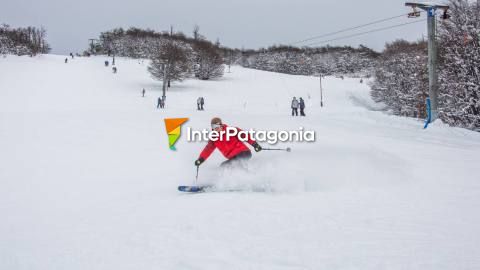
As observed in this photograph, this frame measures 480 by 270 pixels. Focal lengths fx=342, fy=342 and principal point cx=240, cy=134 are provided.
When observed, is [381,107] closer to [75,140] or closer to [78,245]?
[75,140]

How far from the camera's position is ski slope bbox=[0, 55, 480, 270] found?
3.38 metres

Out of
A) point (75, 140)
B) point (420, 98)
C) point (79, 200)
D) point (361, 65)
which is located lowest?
point (79, 200)

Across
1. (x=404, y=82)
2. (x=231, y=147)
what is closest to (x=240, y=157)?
(x=231, y=147)

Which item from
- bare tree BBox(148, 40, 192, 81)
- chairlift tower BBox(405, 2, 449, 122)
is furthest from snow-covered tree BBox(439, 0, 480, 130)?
bare tree BBox(148, 40, 192, 81)

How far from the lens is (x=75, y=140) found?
1209 cm

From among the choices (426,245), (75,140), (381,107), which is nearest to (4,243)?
(426,245)

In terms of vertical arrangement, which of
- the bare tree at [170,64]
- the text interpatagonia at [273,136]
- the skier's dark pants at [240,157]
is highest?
the bare tree at [170,64]

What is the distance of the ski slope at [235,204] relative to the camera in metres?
3.38

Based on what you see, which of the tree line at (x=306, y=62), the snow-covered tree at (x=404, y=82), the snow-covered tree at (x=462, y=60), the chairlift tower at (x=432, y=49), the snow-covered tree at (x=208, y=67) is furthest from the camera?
the tree line at (x=306, y=62)

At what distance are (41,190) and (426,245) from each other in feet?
22.7

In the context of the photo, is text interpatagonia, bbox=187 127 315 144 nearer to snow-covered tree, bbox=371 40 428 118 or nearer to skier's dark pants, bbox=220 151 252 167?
skier's dark pants, bbox=220 151 252 167

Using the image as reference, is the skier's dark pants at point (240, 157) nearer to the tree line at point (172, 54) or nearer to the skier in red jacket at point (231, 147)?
the skier in red jacket at point (231, 147)

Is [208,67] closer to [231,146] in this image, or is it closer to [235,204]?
[231,146]

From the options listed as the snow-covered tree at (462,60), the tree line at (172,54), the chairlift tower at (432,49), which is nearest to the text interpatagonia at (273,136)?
the chairlift tower at (432,49)
